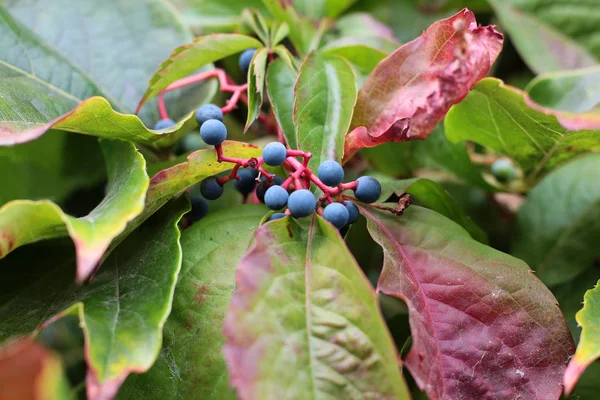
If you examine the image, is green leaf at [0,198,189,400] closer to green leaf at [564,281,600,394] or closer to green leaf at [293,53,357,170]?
green leaf at [293,53,357,170]

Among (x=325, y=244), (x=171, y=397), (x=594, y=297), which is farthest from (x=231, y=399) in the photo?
(x=594, y=297)

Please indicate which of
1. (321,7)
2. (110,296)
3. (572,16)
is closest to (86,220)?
A: (110,296)

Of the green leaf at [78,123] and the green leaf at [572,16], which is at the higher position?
the green leaf at [78,123]

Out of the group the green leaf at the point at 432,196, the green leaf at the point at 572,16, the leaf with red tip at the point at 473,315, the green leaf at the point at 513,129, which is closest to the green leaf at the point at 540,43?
the green leaf at the point at 572,16

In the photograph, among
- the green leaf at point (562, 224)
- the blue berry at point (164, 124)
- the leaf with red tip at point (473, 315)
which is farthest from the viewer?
the green leaf at point (562, 224)

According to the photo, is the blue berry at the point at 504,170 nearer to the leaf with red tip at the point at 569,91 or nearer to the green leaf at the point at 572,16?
the leaf with red tip at the point at 569,91

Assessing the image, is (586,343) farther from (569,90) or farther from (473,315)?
(569,90)
